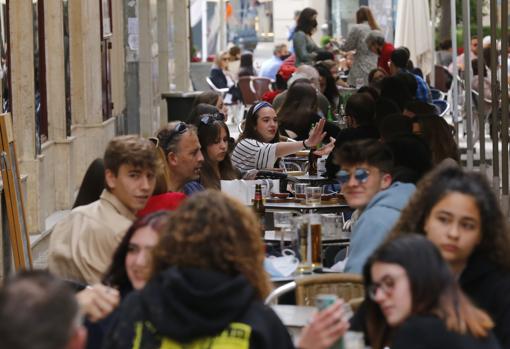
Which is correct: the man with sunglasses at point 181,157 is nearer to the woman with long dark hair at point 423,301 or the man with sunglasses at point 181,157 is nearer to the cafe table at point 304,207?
the cafe table at point 304,207

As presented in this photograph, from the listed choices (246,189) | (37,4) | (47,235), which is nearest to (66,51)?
(37,4)

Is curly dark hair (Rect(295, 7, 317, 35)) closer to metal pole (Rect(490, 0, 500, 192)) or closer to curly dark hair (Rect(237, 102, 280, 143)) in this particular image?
metal pole (Rect(490, 0, 500, 192))

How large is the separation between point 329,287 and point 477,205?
4.30ft

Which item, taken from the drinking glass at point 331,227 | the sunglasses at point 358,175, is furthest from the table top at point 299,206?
the sunglasses at point 358,175

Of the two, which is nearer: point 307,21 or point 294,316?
point 294,316

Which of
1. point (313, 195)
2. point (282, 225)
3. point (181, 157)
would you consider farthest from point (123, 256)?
point (313, 195)

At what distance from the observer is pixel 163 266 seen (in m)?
4.48

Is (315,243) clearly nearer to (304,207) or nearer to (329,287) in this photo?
(329,287)

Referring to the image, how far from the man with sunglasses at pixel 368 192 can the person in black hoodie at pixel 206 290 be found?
227cm

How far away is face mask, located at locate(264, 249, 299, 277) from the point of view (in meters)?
7.49

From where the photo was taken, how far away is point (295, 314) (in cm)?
629

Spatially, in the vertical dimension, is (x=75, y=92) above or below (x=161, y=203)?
above

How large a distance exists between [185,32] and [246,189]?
77.4 ft

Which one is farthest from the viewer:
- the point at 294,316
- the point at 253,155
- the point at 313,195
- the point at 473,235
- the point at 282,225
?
the point at 253,155
